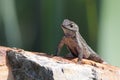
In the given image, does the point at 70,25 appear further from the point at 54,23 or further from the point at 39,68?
the point at 39,68

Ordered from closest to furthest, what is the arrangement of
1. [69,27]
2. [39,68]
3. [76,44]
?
[39,68] < [69,27] < [76,44]

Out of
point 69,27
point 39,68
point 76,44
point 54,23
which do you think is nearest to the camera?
point 39,68

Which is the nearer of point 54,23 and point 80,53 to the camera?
point 54,23

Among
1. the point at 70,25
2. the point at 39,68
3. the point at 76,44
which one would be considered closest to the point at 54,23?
the point at 70,25

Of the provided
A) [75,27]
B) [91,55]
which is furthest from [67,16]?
[91,55]

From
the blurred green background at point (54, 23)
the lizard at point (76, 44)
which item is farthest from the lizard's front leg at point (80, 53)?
the blurred green background at point (54, 23)

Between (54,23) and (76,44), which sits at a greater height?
(54,23)

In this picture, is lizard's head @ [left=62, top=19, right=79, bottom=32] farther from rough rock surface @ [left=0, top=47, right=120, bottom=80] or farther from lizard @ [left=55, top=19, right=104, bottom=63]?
rough rock surface @ [left=0, top=47, right=120, bottom=80]

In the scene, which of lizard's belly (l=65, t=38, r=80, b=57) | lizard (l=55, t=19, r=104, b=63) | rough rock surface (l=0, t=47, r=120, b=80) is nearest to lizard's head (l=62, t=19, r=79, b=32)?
lizard (l=55, t=19, r=104, b=63)

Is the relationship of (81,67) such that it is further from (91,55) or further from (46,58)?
(91,55)
